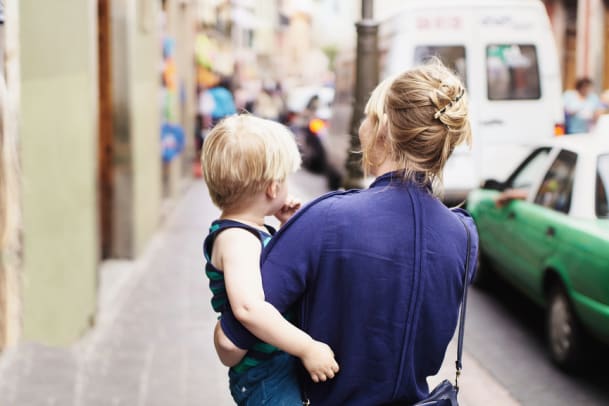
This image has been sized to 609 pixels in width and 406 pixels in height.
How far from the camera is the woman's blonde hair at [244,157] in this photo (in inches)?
91.5

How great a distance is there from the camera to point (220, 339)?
2.29 metres

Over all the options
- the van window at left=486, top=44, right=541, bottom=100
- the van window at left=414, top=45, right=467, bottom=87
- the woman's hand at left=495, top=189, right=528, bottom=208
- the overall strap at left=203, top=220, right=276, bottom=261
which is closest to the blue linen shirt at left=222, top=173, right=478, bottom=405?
the overall strap at left=203, top=220, right=276, bottom=261

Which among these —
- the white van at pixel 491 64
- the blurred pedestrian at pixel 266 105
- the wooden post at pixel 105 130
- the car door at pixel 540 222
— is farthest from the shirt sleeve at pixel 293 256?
the blurred pedestrian at pixel 266 105

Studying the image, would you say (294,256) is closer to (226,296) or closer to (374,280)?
(374,280)

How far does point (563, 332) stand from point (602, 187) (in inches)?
35.4

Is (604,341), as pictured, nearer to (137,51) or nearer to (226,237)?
(226,237)

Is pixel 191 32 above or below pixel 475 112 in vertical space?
above

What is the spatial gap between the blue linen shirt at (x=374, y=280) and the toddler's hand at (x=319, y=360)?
0.03 m

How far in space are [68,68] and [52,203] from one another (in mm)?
858

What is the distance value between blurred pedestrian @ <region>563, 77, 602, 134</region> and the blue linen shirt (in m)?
14.0

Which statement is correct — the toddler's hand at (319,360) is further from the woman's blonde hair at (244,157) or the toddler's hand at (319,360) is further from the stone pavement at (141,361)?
the stone pavement at (141,361)

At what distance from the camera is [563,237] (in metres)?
5.95

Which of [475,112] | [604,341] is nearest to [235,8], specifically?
[475,112]

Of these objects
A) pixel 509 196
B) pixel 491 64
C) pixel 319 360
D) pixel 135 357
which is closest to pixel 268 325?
pixel 319 360
